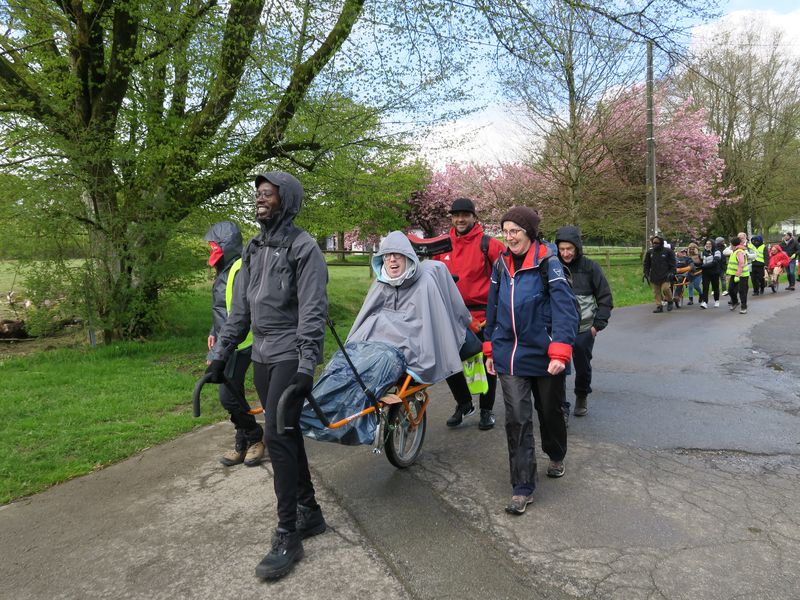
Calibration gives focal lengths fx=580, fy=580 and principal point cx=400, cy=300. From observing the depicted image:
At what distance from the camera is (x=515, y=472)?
3.86m

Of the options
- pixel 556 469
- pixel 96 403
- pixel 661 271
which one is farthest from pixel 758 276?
pixel 96 403

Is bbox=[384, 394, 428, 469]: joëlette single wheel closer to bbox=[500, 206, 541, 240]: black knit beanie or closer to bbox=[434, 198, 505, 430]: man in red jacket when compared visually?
bbox=[434, 198, 505, 430]: man in red jacket

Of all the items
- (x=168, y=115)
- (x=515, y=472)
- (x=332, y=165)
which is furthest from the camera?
(x=332, y=165)

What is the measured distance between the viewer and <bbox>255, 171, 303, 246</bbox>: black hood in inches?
132

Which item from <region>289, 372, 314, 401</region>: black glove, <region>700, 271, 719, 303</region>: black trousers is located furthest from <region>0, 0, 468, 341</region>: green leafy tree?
<region>700, 271, 719, 303</region>: black trousers

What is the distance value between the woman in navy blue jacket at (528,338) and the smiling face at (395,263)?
79 centimetres

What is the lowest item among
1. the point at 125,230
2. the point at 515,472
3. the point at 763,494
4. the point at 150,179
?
the point at 763,494

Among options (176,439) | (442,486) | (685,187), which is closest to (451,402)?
(442,486)

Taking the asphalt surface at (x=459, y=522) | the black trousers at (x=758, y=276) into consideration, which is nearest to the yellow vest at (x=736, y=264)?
the black trousers at (x=758, y=276)

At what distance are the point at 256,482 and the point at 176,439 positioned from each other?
1.63 meters

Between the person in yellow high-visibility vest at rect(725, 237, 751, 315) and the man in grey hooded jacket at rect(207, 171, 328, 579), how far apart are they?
43.5 ft

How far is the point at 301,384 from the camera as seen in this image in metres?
2.96

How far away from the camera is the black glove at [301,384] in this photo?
2.95 m

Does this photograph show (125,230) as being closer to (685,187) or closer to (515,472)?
(515,472)
